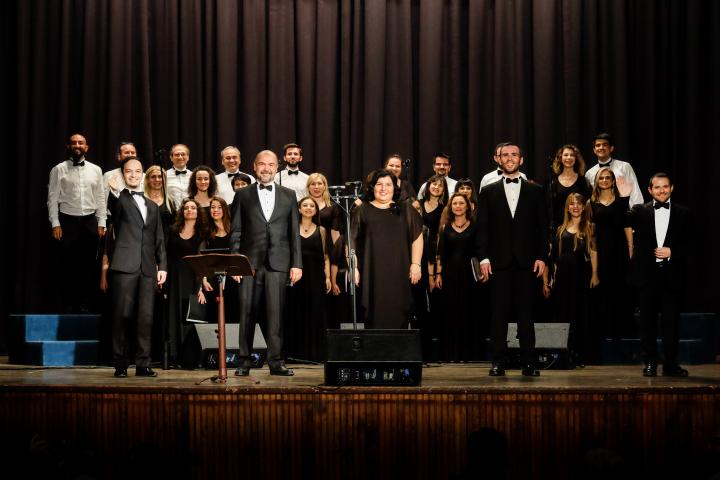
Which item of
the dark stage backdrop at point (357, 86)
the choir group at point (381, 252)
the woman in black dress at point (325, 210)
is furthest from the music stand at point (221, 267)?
the dark stage backdrop at point (357, 86)

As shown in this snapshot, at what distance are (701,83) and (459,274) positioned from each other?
3.79 m

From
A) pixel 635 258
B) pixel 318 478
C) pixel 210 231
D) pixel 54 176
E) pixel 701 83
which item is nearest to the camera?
pixel 318 478

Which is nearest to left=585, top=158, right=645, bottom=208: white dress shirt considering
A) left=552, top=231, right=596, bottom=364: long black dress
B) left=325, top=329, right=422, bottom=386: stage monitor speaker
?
left=552, top=231, right=596, bottom=364: long black dress

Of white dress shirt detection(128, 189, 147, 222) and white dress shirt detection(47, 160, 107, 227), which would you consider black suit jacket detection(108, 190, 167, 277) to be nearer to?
white dress shirt detection(128, 189, 147, 222)

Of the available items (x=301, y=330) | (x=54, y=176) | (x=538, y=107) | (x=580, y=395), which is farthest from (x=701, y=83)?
(x=54, y=176)

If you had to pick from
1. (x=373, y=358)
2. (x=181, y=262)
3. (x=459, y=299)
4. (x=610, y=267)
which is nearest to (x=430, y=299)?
(x=459, y=299)

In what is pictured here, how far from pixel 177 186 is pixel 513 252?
3.81m

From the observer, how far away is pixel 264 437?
5.63 meters

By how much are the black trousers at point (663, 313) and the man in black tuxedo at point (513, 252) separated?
2.91 ft

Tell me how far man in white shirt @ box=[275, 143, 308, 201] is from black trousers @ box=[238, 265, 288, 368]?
270cm

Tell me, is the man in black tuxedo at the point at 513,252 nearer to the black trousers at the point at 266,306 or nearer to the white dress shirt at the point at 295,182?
the black trousers at the point at 266,306

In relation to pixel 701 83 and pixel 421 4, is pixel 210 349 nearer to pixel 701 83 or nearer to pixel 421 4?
pixel 421 4

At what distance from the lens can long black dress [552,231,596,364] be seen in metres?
8.73

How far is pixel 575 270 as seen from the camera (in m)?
8.75
